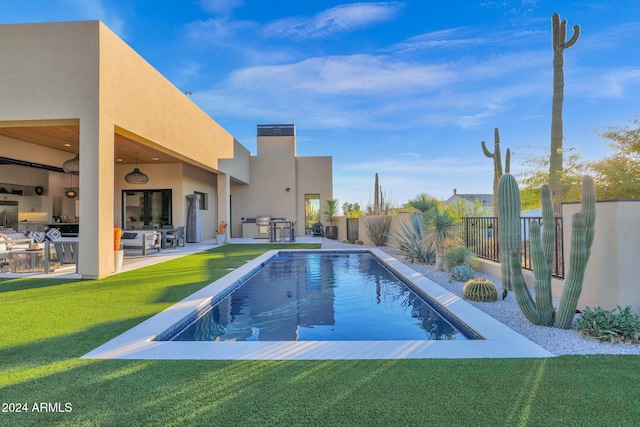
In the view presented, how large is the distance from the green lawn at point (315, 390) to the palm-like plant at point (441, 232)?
4.86m

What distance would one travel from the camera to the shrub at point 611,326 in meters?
3.23

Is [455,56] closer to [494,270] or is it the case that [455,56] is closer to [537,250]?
[494,270]

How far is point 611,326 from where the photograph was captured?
3301mm

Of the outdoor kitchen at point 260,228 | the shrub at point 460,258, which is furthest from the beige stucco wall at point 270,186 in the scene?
the shrub at point 460,258

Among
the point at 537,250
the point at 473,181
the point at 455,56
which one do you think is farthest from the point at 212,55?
the point at 473,181

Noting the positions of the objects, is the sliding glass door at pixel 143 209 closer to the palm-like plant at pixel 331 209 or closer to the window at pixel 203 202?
the window at pixel 203 202

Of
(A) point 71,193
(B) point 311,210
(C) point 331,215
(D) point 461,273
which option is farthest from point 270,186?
(D) point 461,273

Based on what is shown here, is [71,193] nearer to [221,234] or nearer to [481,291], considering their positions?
[221,234]

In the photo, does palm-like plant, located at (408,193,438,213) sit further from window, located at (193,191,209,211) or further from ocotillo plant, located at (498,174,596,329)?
window, located at (193,191,209,211)

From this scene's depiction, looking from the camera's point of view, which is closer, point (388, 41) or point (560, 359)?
point (560, 359)

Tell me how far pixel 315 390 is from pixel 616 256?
11.6ft

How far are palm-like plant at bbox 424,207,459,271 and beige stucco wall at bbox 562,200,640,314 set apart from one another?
3.76 meters

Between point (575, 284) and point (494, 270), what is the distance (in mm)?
3548

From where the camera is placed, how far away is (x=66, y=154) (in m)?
11.8
